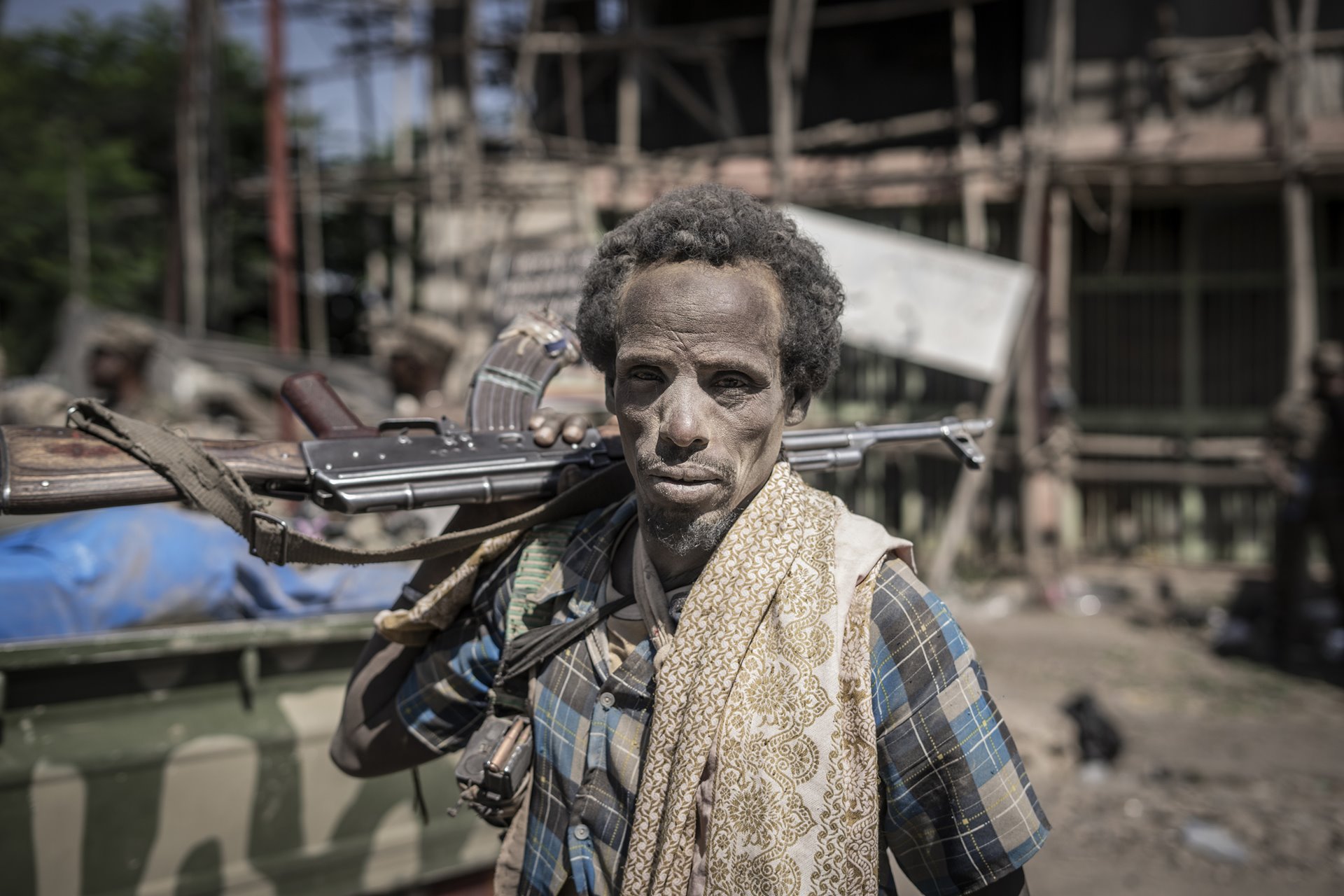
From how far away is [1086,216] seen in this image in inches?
287

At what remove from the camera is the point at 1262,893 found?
363 centimetres

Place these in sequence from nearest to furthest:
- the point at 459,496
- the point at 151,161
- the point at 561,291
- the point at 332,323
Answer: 1. the point at 459,496
2. the point at 561,291
3. the point at 151,161
4. the point at 332,323

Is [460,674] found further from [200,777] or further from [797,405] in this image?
[200,777]

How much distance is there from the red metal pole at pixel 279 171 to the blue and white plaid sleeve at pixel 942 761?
9617 mm

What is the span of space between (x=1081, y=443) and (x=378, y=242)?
8.58 meters

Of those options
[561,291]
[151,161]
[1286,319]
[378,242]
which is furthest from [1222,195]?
[151,161]

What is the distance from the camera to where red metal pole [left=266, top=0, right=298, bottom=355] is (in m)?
9.81

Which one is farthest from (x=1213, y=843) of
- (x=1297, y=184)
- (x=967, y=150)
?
(x=967, y=150)

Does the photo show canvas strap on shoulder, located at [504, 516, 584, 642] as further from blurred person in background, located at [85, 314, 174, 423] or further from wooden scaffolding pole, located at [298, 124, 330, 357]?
wooden scaffolding pole, located at [298, 124, 330, 357]

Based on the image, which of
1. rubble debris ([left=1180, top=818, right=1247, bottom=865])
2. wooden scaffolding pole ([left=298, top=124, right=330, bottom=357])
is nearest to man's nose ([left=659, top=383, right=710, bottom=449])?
rubble debris ([left=1180, top=818, right=1247, bottom=865])

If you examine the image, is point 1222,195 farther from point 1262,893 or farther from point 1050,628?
point 1262,893

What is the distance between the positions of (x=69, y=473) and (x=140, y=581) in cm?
132

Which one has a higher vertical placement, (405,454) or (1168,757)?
(405,454)

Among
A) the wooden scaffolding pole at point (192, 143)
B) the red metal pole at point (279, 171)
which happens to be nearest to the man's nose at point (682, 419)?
the red metal pole at point (279, 171)
